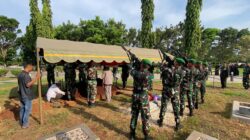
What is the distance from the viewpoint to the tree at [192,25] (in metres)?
23.3

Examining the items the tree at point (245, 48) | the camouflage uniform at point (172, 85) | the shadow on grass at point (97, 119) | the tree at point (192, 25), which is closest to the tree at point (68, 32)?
the tree at point (192, 25)

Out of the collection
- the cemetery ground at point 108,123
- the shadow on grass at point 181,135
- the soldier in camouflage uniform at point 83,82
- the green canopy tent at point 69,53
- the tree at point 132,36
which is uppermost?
the tree at point 132,36

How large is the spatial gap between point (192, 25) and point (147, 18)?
6495 millimetres

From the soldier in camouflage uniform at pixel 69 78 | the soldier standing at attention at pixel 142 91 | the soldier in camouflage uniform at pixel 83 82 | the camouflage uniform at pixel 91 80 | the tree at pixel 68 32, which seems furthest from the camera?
the tree at pixel 68 32

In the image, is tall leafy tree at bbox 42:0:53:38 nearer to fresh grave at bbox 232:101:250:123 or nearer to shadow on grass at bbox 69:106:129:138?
shadow on grass at bbox 69:106:129:138

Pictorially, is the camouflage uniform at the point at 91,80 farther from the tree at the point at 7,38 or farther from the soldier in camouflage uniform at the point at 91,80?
the tree at the point at 7,38

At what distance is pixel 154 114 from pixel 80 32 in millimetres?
30655

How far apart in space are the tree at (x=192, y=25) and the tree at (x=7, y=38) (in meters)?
46.2

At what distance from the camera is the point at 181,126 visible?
548cm

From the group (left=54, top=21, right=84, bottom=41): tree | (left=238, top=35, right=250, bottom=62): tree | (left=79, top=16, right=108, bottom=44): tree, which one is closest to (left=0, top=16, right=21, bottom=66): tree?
(left=54, top=21, right=84, bottom=41): tree

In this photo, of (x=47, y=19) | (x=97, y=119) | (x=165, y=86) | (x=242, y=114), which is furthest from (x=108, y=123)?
(x=47, y=19)

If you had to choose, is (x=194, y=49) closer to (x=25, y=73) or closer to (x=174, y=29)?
(x=174, y=29)

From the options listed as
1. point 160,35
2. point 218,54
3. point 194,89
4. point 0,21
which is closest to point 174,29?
point 160,35

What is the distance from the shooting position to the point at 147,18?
24250mm
